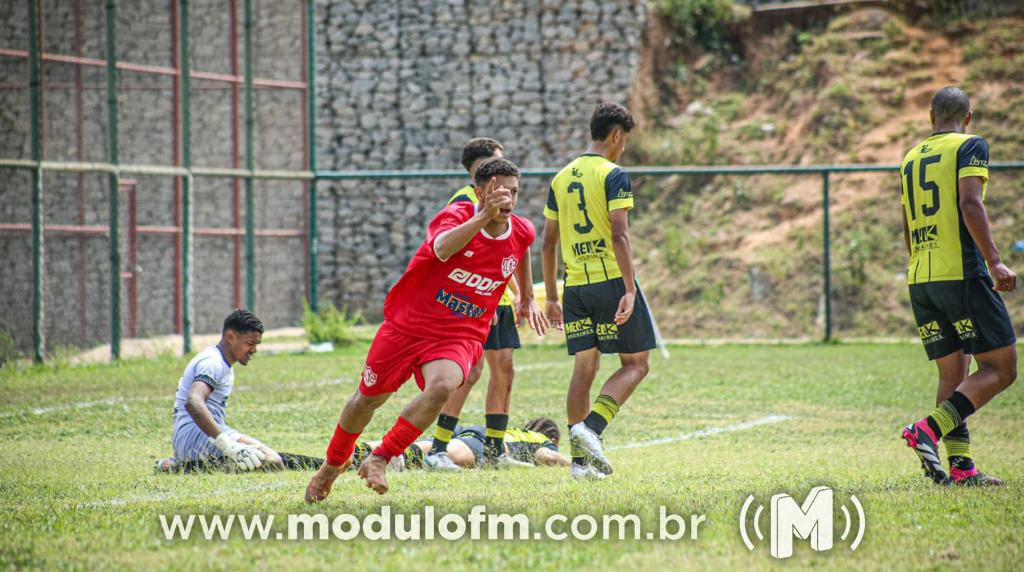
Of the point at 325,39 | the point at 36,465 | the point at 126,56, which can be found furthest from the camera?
the point at 325,39

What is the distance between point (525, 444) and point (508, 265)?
2.57 metres

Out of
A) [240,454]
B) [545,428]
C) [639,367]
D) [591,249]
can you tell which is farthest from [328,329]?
[639,367]

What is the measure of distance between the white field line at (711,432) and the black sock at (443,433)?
58.1 inches

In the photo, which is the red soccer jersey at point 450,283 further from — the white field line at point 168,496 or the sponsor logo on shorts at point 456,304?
the white field line at point 168,496

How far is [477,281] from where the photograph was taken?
6.23 meters

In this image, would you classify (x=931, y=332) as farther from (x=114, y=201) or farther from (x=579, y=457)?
(x=114, y=201)

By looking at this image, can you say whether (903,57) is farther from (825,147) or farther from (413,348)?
(413,348)

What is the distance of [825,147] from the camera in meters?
24.7

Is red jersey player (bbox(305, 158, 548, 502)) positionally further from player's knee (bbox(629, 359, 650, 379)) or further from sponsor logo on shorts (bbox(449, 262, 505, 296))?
player's knee (bbox(629, 359, 650, 379))

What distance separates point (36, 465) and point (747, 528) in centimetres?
491

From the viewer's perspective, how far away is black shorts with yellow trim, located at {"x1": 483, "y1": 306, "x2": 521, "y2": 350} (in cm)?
870

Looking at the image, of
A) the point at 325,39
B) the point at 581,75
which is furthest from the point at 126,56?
the point at 581,75

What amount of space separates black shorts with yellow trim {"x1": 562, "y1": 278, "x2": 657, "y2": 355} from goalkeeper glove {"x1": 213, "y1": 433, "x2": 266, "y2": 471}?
2.05 meters

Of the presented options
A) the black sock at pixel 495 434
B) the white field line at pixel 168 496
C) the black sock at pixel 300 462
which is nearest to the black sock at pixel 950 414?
the black sock at pixel 495 434
